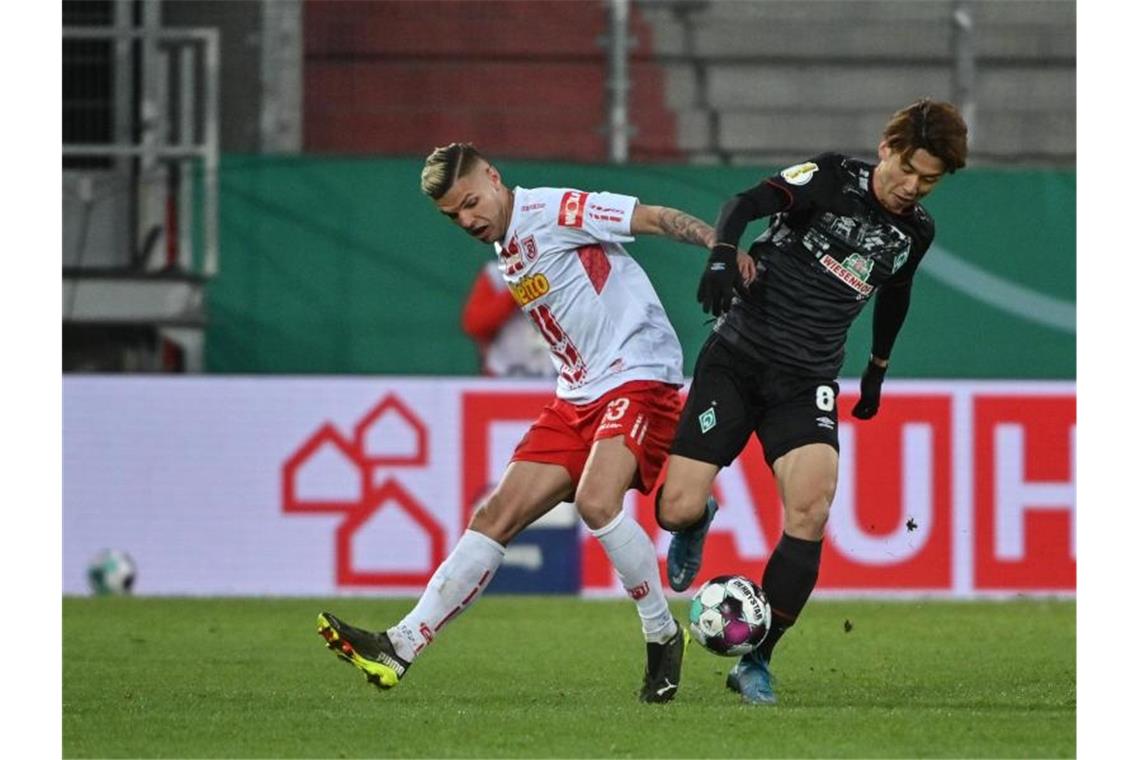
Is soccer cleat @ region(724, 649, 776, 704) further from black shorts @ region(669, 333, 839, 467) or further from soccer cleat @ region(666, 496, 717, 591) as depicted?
black shorts @ region(669, 333, 839, 467)

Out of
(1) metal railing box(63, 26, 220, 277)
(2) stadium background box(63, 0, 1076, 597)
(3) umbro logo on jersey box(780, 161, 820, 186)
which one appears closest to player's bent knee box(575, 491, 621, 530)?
(3) umbro logo on jersey box(780, 161, 820, 186)

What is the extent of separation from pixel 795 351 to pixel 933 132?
3.10ft

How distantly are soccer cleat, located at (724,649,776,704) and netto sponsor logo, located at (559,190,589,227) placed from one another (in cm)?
157

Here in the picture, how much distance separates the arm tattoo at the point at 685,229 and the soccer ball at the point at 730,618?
3.74 feet

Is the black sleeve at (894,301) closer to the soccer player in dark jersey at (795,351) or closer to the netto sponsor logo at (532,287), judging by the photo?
the soccer player in dark jersey at (795,351)

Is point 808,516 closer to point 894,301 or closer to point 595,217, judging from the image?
point 894,301

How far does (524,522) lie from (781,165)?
719 centimetres

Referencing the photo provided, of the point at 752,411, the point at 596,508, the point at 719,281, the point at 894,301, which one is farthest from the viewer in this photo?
the point at 894,301

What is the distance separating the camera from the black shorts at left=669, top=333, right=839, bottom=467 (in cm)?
744

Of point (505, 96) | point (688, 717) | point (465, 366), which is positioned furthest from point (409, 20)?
point (688, 717)

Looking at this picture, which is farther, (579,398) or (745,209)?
(579,398)

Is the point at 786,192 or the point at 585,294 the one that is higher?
the point at 786,192

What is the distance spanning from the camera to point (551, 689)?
7977mm

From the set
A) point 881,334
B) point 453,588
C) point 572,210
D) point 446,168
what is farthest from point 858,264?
point 453,588
